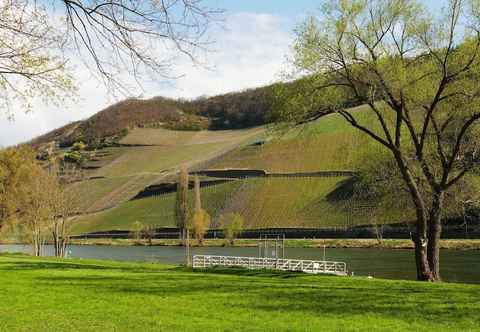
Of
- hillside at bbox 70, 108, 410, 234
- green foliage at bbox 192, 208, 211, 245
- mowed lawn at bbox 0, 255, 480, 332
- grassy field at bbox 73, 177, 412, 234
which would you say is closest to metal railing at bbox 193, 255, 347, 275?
mowed lawn at bbox 0, 255, 480, 332

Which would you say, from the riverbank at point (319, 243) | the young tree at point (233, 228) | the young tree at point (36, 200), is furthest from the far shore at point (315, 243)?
the young tree at point (36, 200)

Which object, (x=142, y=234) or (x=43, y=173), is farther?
(x=142, y=234)

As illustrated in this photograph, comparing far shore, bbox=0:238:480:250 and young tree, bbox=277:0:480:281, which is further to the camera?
far shore, bbox=0:238:480:250

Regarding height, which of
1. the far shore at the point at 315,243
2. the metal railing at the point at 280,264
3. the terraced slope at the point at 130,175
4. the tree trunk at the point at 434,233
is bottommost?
the far shore at the point at 315,243

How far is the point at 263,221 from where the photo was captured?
118375 millimetres

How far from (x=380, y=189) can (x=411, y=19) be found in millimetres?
9023

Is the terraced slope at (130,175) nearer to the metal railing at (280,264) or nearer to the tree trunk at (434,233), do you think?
the metal railing at (280,264)

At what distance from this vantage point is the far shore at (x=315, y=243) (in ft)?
266

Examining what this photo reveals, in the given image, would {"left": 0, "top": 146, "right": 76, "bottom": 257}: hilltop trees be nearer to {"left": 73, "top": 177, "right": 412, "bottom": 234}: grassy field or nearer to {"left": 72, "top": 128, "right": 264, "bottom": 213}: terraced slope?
{"left": 73, "top": 177, "right": 412, "bottom": 234}: grassy field

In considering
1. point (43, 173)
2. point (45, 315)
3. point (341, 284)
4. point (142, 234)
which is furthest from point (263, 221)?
point (45, 315)

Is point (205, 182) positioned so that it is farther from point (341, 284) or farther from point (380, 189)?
point (341, 284)

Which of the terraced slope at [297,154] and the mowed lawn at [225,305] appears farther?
the terraced slope at [297,154]

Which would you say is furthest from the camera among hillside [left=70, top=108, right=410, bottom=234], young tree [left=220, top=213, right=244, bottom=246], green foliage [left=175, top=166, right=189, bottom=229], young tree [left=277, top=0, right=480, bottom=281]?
hillside [left=70, top=108, right=410, bottom=234]

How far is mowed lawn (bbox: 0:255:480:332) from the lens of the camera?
35.9 feet
